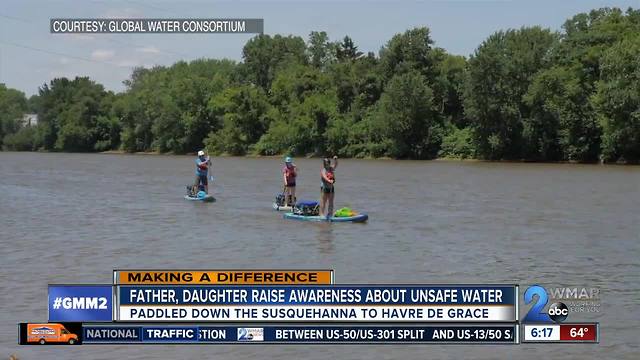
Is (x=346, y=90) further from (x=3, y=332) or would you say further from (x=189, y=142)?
(x=3, y=332)

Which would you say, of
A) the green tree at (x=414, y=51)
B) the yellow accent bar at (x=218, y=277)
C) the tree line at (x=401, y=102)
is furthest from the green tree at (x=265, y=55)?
the yellow accent bar at (x=218, y=277)

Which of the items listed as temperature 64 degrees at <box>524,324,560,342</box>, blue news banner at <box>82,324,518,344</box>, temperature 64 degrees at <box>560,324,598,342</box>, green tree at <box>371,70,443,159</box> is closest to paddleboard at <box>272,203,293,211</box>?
temperature 64 degrees at <box>560,324,598,342</box>

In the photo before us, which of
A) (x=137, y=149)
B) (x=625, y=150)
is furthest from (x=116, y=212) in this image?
(x=137, y=149)

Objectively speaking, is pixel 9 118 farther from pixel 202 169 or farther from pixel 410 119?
pixel 202 169

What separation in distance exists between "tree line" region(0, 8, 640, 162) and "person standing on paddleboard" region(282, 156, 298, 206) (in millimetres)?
51226

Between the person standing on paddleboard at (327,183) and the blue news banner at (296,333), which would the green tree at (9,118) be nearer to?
the person standing on paddleboard at (327,183)

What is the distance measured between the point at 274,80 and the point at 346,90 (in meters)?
21.5

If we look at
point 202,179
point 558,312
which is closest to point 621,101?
point 202,179

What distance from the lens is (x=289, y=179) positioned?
32.9m

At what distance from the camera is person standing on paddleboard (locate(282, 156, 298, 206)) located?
32469mm

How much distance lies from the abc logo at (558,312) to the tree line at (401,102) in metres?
67.1

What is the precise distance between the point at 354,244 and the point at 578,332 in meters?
11.7

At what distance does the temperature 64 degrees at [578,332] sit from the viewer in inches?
496

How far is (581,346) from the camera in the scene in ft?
43.6
